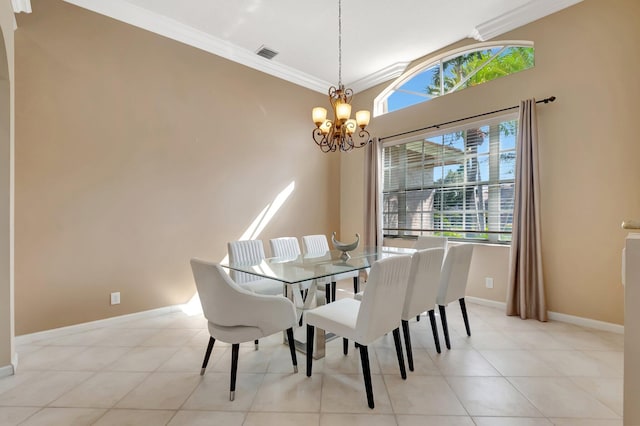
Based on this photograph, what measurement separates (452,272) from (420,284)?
0.53 metres

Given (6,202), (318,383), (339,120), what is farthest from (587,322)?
(6,202)

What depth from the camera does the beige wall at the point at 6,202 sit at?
209 cm

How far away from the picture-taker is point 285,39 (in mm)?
3775

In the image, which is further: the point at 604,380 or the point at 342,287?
the point at 342,287

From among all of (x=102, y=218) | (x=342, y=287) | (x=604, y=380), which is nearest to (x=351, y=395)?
(x=604, y=380)

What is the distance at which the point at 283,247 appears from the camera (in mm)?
3436

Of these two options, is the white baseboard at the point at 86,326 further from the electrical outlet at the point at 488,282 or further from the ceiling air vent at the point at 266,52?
the electrical outlet at the point at 488,282

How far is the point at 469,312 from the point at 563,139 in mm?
2152

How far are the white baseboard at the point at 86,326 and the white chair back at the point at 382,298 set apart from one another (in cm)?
266

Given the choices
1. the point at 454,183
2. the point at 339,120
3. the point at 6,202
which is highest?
the point at 339,120

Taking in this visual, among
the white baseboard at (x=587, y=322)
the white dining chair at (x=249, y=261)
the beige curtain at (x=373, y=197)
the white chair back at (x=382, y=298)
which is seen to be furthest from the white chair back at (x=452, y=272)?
the beige curtain at (x=373, y=197)

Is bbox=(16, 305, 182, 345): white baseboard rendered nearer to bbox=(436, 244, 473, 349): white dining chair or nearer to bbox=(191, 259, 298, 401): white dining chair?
bbox=(191, 259, 298, 401): white dining chair

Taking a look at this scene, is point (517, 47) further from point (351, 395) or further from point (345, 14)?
point (351, 395)

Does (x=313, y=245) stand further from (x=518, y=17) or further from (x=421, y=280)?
(x=518, y=17)
